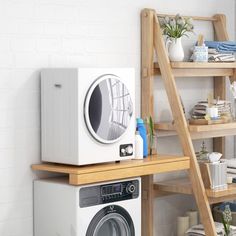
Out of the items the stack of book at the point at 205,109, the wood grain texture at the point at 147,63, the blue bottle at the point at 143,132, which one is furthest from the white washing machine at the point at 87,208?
the stack of book at the point at 205,109

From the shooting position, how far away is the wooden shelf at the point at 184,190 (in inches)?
178

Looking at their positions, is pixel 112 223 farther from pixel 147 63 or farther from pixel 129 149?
pixel 147 63

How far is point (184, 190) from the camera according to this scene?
463 cm

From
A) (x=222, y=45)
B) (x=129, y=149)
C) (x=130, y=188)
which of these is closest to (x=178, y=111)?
(x=129, y=149)

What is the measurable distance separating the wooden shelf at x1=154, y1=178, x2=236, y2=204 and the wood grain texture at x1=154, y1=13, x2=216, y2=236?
0.07 m

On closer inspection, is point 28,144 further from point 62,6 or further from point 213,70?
point 213,70

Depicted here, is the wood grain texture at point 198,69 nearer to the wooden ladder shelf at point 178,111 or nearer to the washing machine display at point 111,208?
the wooden ladder shelf at point 178,111

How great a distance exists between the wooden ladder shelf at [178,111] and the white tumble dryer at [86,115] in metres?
0.51

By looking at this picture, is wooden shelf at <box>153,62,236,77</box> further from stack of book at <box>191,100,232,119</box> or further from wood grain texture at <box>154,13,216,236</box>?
stack of book at <box>191,100,232,119</box>

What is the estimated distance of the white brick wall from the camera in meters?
3.97

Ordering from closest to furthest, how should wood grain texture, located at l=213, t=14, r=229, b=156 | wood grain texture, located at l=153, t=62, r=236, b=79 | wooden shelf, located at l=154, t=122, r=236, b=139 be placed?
wooden shelf, located at l=154, t=122, r=236, b=139 → wood grain texture, located at l=153, t=62, r=236, b=79 → wood grain texture, located at l=213, t=14, r=229, b=156

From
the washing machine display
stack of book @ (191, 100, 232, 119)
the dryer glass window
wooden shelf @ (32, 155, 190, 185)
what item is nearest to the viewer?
wooden shelf @ (32, 155, 190, 185)

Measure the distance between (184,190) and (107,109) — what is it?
100cm

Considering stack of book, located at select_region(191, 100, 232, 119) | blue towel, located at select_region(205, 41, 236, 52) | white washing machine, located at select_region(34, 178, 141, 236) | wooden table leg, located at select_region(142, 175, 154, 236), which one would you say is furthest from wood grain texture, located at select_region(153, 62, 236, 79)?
white washing machine, located at select_region(34, 178, 141, 236)
